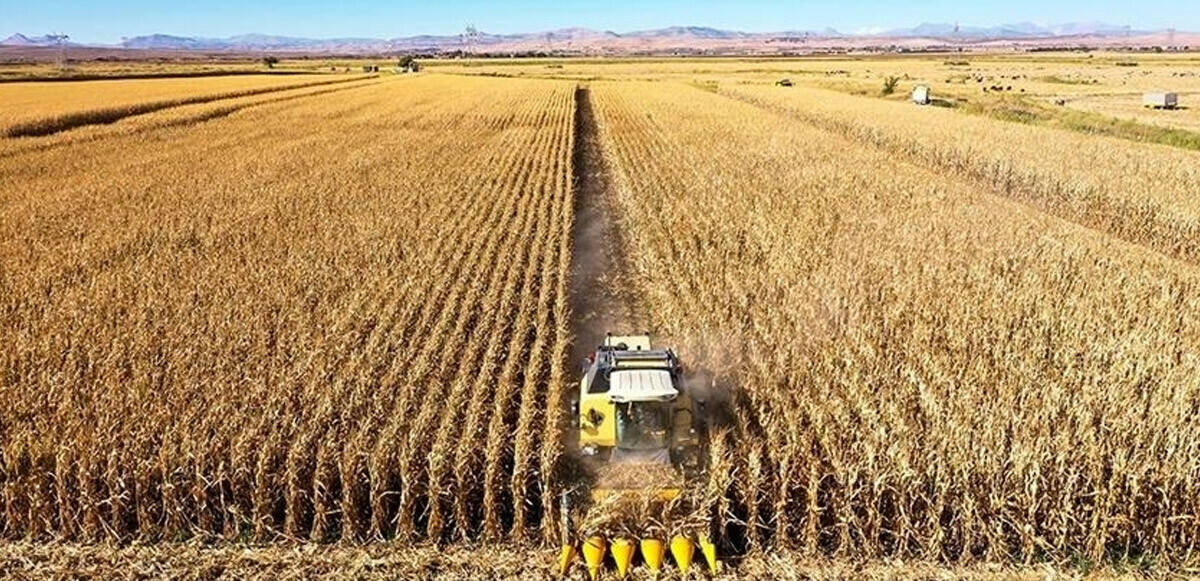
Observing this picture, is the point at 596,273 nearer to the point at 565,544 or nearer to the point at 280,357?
the point at 280,357

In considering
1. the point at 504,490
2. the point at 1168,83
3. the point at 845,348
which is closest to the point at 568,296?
the point at 845,348

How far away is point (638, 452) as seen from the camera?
689 centimetres

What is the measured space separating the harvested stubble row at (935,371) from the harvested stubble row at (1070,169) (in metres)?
1.04

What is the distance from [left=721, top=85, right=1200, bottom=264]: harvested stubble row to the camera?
1744cm

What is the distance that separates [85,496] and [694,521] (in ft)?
15.9

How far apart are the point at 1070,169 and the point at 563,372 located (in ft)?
55.5

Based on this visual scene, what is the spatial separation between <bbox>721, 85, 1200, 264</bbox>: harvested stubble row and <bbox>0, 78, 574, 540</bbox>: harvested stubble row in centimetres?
1146

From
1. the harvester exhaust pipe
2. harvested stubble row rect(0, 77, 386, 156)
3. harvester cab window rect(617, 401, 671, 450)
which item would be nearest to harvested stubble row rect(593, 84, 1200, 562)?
harvester cab window rect(617, 401, 671, 450)

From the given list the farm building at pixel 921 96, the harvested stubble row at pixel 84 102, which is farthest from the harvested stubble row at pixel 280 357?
the farm building at pixel 921 96

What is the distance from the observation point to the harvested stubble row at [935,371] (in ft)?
22.6

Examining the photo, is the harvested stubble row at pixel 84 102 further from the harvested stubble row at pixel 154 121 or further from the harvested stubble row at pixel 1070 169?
the harvested stubble row at pixel 1070 169

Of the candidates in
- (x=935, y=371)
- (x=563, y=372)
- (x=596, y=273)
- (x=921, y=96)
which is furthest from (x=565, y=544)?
(x=921, y=96)

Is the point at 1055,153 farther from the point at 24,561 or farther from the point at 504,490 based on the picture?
the point at 24,561

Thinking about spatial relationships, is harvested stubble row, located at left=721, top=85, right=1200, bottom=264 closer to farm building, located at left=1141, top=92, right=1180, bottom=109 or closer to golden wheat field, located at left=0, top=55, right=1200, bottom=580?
golden wheat field, located at left=0, top=55, right=1200, bottom=580
